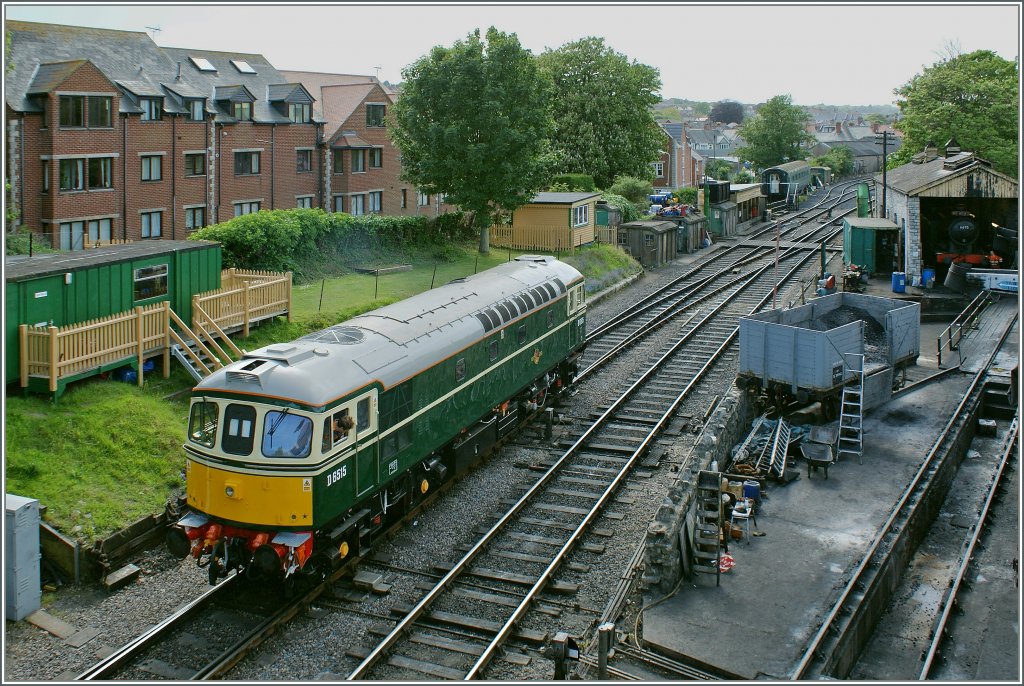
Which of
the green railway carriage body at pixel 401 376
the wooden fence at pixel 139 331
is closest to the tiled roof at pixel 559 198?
the green railway carriage body at pixel 401 376

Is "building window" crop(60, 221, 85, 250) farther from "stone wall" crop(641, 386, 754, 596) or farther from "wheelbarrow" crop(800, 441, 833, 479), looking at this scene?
"wheelbarrow" crop(800, 441, 833, 479)

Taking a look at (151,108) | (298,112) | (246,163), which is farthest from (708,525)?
(298,112)

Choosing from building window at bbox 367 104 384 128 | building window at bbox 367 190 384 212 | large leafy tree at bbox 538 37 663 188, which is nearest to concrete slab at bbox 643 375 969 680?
building window at bbox 367 190 384 212

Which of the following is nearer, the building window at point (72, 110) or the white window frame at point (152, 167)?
the building window at point (72, 110)

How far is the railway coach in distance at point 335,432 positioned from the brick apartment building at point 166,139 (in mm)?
16661

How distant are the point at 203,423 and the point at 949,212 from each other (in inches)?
1426

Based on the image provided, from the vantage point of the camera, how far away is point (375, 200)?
165ft

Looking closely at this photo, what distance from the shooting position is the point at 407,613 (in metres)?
14.6

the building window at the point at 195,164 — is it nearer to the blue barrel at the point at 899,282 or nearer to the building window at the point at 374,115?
the building window at the point at 374,115

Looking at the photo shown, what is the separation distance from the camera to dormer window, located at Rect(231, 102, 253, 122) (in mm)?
42219

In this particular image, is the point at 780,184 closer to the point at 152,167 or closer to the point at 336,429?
the point at 152,167

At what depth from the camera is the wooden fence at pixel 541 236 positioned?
43031mm

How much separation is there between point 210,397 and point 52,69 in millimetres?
24729

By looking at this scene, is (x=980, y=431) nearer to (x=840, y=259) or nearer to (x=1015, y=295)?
(x=1015, y=295)
